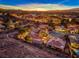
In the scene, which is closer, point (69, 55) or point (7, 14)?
point (69, 55)

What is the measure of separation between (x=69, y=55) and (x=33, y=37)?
1.47 feet

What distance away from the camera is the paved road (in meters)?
1.99

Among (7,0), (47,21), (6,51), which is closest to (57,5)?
(47,21)

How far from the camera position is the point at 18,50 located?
2.00 m

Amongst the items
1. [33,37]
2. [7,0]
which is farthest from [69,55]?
[7,0]

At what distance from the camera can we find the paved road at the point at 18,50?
1.99m

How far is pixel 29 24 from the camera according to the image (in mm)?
2078

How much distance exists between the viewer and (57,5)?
2.08 meters

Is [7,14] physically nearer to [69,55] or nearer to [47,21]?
[47,21]

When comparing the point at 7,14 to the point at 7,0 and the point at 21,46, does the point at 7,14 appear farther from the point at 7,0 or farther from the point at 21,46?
the point at 21,46

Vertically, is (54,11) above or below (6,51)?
above

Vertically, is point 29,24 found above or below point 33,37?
above

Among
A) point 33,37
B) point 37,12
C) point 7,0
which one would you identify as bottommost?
point 33,37

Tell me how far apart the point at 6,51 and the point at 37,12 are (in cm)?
57
